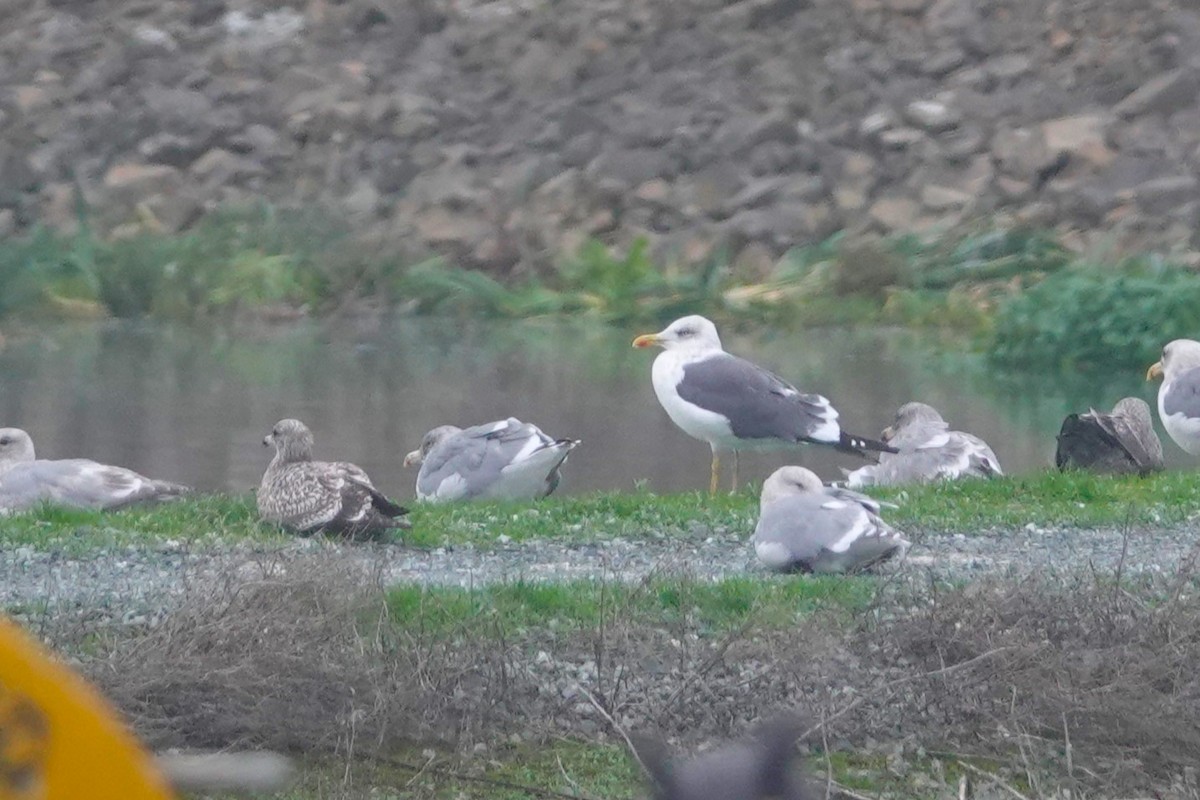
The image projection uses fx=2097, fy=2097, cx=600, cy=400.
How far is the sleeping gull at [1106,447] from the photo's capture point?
11.5 meters

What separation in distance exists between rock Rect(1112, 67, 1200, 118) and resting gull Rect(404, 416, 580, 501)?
63.8 ft

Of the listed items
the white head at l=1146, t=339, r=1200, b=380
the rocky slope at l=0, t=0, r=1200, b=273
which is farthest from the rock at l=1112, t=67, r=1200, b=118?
the white head at l=1146, t=339, r=1200, b=380

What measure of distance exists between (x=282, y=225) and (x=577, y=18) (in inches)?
314

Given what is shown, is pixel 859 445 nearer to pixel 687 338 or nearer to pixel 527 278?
pixel 687 338

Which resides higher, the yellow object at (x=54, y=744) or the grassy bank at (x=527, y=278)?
the yellow object at (x=54, y=744)

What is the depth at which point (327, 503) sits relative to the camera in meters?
8.87

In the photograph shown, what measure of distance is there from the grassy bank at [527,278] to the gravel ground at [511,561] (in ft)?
39.9

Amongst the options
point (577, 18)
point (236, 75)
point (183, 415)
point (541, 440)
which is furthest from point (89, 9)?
point (541, 440)

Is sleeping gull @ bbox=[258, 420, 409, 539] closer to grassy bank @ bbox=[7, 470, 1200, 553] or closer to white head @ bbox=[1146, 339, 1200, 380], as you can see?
grassy bank @ bbox=[7, 470, 1200, 553]

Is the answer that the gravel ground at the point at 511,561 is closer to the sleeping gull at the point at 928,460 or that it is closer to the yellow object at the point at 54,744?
the sleeping gull at the point at 928,460

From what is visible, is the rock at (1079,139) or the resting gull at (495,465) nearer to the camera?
the resting gull at (495,465)

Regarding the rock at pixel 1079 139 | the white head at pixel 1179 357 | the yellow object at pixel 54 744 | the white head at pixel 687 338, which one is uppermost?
the yellow object at pixel 54 744

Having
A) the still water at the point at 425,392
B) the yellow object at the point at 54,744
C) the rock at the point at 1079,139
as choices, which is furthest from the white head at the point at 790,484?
the rock at the point at 1079,139

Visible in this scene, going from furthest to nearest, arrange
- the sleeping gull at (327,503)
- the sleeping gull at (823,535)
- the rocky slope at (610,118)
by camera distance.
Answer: the rocky slope at (610,118), the sleeping gull at (327,503), the sleeping gull at (823,535)
